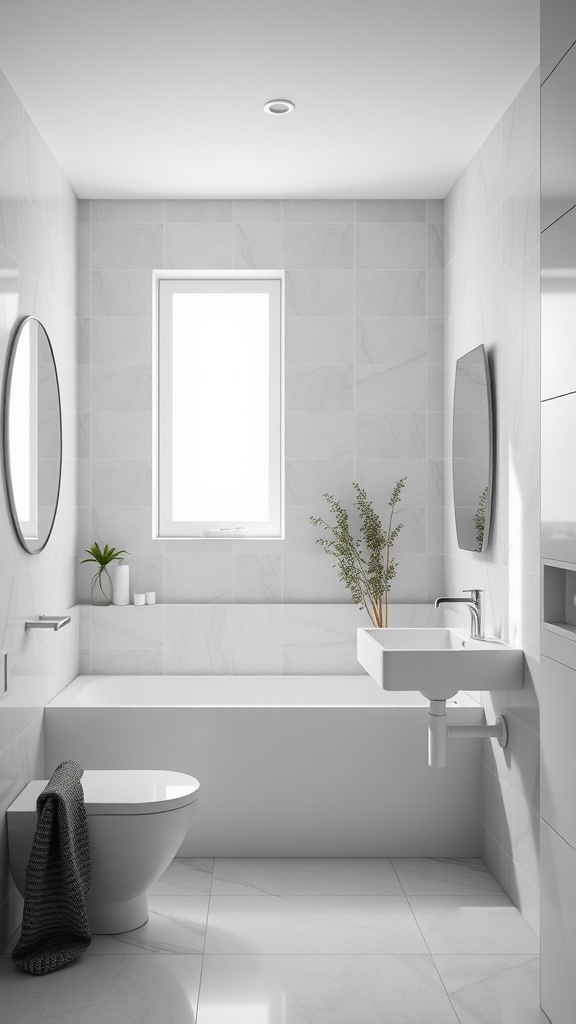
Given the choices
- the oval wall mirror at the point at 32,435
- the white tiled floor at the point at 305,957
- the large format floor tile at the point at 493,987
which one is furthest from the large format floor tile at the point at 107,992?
the oval wall mirror at the point at 32,435

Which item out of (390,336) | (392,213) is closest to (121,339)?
(390,336)

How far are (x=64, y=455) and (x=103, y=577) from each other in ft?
2.12

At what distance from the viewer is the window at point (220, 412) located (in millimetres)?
4430

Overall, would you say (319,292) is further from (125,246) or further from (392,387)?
(125,246)

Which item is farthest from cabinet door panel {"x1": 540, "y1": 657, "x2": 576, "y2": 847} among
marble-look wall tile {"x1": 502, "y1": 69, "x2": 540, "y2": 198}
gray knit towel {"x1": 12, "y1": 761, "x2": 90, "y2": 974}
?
marble-look wall tile {"x1": 502, "y1": 69, "x2": 540, "y2": 198}

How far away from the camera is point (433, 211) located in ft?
13.8

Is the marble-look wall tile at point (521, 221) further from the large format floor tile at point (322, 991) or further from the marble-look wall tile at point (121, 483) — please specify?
the large format floor tile at point (322, 991)

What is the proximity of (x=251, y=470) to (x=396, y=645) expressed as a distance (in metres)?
1.34

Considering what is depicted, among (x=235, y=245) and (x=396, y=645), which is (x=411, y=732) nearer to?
(x=396, y=645)

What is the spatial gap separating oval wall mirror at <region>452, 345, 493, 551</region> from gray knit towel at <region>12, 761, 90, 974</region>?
1814mm

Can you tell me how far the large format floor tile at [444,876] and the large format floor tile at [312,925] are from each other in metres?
0.15

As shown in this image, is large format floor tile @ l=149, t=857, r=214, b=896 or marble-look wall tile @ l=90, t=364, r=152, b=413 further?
marble-look wall tile @ l=90, t=364, r=152, b=413

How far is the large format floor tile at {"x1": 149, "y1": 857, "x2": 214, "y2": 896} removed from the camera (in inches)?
125

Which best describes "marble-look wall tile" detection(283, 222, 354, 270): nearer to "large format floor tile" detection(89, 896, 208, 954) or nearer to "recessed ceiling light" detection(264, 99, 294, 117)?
"recessed ceiling light" detection(264, 99, 294, 117)
